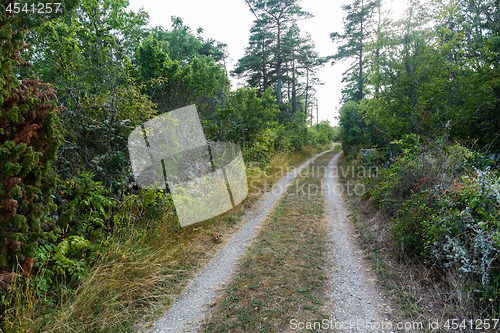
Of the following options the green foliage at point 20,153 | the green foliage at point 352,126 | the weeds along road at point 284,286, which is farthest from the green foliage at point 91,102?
the green foliage at point 352,126

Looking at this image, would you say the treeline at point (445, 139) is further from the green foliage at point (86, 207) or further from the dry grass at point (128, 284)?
the green foliage at point (86, 207)

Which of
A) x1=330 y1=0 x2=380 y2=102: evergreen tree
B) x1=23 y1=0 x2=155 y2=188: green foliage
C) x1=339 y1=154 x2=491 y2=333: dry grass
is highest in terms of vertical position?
x1=330 y1=0 x2=380 y2=102: evergreen tree

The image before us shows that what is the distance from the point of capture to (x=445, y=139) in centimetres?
539

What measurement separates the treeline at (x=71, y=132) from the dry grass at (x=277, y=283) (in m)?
1.89

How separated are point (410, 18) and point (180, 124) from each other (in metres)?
7.74

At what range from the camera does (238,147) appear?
10555 millimetres

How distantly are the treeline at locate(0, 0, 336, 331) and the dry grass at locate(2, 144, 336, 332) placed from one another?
62mm

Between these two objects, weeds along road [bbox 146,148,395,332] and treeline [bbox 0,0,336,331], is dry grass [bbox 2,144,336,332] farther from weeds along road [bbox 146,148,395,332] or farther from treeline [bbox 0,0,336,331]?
weeds along road [bbox 146,148,395,332]

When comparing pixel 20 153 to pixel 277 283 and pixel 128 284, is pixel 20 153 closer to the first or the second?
pixel 128 284

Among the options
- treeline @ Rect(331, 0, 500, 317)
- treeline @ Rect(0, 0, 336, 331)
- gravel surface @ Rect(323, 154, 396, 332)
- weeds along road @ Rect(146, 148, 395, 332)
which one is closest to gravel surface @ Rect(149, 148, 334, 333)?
weeds along road @ Rect(146, 148, 395, 332)

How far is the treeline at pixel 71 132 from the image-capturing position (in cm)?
251

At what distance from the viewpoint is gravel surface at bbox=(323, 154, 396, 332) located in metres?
2.83

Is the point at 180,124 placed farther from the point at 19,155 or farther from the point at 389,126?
the point at 389,126

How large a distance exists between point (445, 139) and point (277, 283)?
5108mm
